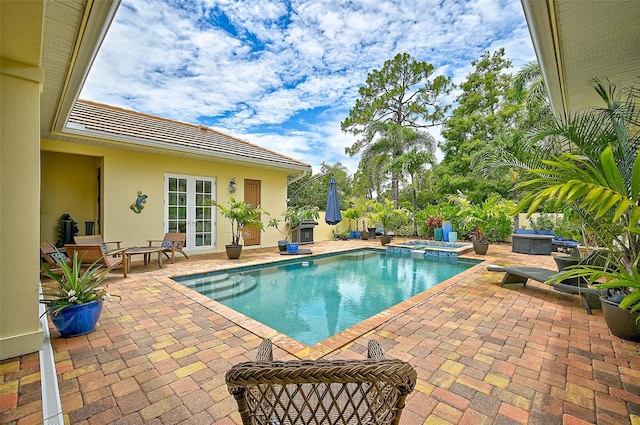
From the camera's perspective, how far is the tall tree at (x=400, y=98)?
61.4ft

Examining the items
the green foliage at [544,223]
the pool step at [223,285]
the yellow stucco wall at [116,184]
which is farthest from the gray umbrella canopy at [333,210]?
the green foliage at [544,223]

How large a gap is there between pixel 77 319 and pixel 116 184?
5631 millimetres

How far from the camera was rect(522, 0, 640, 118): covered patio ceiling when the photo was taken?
2.63 metres

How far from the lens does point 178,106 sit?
15000mm

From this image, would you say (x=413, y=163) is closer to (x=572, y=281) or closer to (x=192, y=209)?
(x=572, y=281)

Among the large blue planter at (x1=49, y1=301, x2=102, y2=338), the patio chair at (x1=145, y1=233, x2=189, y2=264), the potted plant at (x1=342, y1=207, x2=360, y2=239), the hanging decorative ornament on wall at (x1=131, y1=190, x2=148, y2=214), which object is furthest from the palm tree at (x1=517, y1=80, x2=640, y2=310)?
the potted plant at (x1=342, y1=207, x2=360, y2=239)

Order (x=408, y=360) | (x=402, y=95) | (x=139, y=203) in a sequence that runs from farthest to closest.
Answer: (x=402, y=95) < (x=139, y=203) < (x=408, y=360)

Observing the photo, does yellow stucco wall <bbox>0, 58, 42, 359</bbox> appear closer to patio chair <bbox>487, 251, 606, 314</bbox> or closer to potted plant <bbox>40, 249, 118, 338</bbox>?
potted plant <bbox>40, 249, 118, 338</bbox>

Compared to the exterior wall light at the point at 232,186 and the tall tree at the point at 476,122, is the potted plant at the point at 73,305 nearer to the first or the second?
the exterior wall light at the point at 232,186

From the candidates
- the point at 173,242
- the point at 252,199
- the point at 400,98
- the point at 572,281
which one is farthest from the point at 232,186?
the point at 400,98

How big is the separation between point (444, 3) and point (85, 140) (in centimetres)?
1209

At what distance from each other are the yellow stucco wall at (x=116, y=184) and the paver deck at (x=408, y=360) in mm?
4181

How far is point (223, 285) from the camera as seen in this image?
238 inches

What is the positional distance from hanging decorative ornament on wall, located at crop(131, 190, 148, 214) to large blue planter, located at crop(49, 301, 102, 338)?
5339 mm
